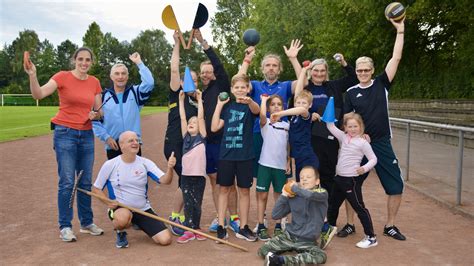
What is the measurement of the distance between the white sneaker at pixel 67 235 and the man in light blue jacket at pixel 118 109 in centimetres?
97

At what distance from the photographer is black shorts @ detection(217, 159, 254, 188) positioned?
16.1 feet

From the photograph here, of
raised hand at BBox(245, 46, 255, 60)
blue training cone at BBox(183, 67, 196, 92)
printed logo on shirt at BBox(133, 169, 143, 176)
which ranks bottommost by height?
printed logo on shirt at BBox(133, 169, 143, 176)

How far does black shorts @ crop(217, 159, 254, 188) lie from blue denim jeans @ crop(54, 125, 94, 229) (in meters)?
1.50

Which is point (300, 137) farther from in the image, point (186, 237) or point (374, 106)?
point (186, 237)

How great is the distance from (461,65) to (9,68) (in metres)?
84.3

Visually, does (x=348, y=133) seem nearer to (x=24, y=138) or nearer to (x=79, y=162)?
(x=79, y=162)

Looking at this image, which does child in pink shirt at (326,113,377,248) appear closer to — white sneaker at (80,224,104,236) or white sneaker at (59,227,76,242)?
white sneaker at (80,224,104,236)

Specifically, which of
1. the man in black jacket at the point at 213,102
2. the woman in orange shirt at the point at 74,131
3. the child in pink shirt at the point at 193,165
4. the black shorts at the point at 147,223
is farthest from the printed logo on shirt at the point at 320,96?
the woman in orange shirt at the point at 74,131

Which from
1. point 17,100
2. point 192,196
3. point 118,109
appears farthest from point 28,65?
point 17,100

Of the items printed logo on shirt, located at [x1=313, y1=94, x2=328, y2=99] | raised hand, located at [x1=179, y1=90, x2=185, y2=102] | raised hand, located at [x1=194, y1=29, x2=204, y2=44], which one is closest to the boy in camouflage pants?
printed logo on shirt, located at [x1=313, y1=94, x2=328, y2=99]

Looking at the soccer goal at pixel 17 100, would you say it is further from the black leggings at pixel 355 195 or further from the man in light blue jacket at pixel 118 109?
the black leggings at pixel 355 195

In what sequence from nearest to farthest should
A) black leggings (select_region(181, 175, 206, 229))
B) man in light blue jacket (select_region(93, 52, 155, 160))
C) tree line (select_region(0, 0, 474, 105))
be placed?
black leggings (select_region(181, 175, 206, 229)), man in light blue jacket (select_region(93, 52, 155, 160)), tree line (select_region(0, 0, 474, 105))

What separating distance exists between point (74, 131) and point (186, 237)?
1653 mm

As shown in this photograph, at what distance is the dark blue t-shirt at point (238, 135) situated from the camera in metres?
4.91
